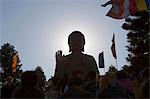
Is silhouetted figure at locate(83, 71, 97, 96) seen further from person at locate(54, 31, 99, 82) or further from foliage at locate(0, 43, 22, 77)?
foliage at locate(0, 43, 22, 77)

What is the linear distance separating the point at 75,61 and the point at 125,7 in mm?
11131

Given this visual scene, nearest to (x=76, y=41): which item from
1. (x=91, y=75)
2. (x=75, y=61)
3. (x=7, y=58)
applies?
(x=75, y=61)

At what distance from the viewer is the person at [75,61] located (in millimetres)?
6412

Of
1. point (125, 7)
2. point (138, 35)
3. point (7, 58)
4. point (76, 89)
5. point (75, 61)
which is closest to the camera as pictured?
point (76, 89)

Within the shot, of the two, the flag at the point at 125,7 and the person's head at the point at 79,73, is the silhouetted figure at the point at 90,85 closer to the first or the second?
the person's head at the point at 79,73

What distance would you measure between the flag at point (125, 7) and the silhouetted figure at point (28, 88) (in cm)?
1078

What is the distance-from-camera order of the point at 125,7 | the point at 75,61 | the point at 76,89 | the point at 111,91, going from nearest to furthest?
1. the point at 76,89
2. the point at 111,91
3. the point at 75,61
4. the point at 125,7

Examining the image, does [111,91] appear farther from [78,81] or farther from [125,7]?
[125,7]

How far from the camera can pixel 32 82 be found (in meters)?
6.24

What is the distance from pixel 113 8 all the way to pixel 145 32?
21274 mm

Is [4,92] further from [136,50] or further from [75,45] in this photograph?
[136,50]

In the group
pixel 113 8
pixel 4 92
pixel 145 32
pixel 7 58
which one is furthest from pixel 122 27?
pixel 4 92

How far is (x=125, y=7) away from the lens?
1727 centimetres

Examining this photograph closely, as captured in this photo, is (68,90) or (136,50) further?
(136,50)
